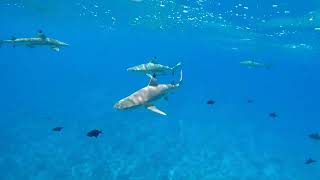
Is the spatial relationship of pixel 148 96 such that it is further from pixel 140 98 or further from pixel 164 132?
pixel 164 132

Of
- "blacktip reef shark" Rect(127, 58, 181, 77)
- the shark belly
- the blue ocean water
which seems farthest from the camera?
the blue ocean water

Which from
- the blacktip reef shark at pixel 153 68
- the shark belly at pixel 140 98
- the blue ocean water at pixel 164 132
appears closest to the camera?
the shark belly at pixel 140 98

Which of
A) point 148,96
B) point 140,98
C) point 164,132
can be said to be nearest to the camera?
point 140,98

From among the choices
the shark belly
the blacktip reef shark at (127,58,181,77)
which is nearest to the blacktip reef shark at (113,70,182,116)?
the shark belly

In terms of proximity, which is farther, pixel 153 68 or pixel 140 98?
pixel 153 68

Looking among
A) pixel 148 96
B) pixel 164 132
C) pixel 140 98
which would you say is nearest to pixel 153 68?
pixel 148 96

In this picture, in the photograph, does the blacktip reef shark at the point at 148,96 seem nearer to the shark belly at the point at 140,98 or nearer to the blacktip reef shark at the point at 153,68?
the shark belly at the point at 140,98

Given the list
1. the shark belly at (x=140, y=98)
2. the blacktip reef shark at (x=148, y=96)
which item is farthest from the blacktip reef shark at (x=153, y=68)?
the shark belly at (x=140, y=98)

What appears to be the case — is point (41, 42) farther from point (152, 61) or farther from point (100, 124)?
point (100, 124)

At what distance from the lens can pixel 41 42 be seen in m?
11.4

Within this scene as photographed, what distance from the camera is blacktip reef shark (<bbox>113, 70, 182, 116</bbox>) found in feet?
21.8

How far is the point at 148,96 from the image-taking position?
23.5 ft

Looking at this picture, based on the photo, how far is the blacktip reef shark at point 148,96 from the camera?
6.66 metres

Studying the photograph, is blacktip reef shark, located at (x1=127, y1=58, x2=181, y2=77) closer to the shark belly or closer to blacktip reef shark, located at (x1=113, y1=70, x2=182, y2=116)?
blacktip reef shark, located at (x1=113, y1=70, x2=182, y2=116)
